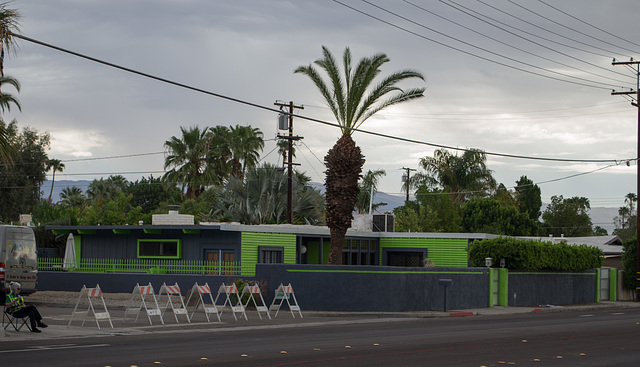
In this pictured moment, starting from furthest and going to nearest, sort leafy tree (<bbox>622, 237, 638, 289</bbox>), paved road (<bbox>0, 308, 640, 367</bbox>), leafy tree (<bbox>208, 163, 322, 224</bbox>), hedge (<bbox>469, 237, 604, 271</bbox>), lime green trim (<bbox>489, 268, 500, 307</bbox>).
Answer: leafy tree (<bbox>208, 163, 322, 224</bbox>) → leafy tree (<bbox>622, 237, 638, 289</bbox>) → hedge (<bbox>469, 237, 604, 271</bbox>) → lime green trim (<bbox>489, 268, 500, 307</bbox>) → paved road (<bbox>0, 308, 640, 367</bbox>)

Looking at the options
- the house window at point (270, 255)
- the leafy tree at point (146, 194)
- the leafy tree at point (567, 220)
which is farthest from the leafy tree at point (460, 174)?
the house window at point (270, 255)

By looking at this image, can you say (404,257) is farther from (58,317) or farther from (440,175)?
(440,175)

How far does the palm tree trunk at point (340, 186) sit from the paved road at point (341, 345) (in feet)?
26.4

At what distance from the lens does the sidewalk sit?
61.6 ft

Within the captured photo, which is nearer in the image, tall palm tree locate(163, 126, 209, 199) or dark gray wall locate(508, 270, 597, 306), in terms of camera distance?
dark gray wall locate(508, 270, 597, 306)

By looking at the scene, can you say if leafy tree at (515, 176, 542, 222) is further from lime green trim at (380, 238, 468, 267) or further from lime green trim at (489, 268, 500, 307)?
lime green trim at (489, 268, 500, 307)

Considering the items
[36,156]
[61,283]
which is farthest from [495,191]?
[61,283]

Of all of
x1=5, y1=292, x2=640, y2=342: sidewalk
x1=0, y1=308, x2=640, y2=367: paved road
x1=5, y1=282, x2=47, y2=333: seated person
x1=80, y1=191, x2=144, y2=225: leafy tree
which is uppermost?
x1=80, y1=191, x2=144, y2=225: leafy tree

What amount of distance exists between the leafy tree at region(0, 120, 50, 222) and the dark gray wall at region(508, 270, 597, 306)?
144ft

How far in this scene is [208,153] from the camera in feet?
202

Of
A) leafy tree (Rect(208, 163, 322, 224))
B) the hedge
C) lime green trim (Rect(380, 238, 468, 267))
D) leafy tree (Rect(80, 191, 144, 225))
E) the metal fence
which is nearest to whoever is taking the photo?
the metal fence

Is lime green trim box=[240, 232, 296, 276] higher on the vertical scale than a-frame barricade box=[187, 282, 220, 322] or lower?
higher

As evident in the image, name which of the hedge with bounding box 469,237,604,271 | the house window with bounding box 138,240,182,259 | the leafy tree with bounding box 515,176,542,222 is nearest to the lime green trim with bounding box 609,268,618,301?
the hedge with bounding box 469,237,604,271

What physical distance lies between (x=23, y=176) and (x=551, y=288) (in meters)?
47.6
